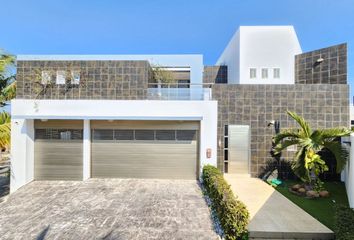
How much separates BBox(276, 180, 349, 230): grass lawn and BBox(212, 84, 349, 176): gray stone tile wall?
2.16 meters

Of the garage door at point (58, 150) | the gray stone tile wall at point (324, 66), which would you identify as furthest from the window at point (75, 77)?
the gray stone tile wall at point (324, 66)

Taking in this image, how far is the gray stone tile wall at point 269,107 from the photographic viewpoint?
34.4ft

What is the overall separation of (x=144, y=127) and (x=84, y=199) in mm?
4290

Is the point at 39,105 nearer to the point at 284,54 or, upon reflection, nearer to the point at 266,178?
the point at 266,178

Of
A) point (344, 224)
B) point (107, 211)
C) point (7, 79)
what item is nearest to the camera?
point (344, 224)

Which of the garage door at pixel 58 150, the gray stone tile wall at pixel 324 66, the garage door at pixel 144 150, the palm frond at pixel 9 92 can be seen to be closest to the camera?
the palm frond at pixel 9 92

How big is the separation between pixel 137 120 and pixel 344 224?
342 inches

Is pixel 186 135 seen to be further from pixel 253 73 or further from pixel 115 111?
pixel 253 73

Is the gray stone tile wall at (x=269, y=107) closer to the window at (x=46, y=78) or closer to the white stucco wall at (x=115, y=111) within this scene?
the white stucco wall at (x=115, y=111)

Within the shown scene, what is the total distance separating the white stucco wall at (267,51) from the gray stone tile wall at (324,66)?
0.64 metres

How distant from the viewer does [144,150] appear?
10.2 meters

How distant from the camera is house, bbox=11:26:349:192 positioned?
9.69 m

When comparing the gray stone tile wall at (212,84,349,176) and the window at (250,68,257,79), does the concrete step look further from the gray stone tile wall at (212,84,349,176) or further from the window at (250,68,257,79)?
the window at (250,68,257,79)

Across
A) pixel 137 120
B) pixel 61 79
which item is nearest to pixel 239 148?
pixel 137 120
